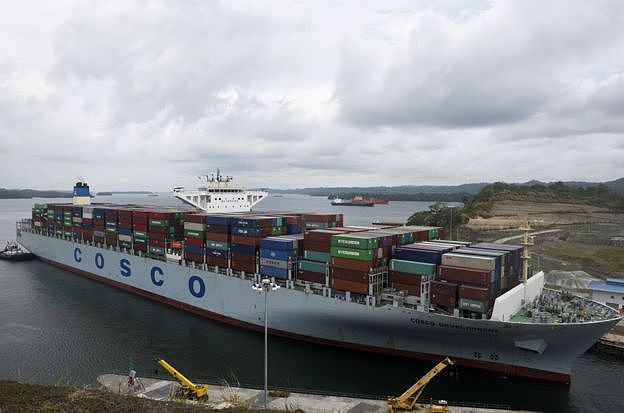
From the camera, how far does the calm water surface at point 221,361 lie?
75.8ft

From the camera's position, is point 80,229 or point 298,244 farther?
point 80,229

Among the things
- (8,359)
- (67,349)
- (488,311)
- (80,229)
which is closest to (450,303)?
(488,311)

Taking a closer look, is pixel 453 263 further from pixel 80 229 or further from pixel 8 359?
pixel 80 229

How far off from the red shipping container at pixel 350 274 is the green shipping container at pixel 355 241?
5.13 ft

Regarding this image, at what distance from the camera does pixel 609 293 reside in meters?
33.1

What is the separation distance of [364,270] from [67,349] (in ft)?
67.9

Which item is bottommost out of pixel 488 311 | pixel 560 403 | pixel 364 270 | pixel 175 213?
pixel 560 403

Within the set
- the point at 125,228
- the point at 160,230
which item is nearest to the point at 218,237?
the point at 160,230

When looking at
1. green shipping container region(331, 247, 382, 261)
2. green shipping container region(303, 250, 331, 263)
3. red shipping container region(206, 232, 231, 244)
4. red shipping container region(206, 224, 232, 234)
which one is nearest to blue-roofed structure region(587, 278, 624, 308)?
green shipping container region(331, 247, 382, 261)

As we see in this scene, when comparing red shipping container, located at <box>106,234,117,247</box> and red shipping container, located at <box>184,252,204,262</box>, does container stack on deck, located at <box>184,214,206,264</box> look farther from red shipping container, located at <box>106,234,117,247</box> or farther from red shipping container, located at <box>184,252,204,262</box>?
red shipping container, located at <box>106,234,117,247</box>

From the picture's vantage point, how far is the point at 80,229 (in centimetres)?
5228

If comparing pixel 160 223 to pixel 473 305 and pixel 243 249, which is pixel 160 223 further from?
pixel 473 305

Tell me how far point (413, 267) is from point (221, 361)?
44.4 feet

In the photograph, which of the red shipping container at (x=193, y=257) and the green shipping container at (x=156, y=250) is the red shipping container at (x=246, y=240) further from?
the green shipping container at (x=156, y=250)
